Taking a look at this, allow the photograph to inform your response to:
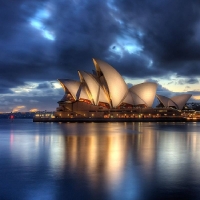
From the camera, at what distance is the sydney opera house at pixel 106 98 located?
227ft

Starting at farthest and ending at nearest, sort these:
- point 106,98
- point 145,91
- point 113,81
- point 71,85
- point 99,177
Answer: point 145,91 < point 106,98 < point 71,85 < point 113,81 < point 99,177

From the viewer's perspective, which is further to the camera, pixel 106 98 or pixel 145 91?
pixel 145 91

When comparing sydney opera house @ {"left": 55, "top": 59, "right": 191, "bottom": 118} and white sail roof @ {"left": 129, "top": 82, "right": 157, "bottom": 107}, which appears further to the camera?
white sail roof @ {"left": 129, "top": 82, "right": 157, "bottom": 107}

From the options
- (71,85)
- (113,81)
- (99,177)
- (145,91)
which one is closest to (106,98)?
(113,81)

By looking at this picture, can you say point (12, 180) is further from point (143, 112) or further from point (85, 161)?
point (143, 112)

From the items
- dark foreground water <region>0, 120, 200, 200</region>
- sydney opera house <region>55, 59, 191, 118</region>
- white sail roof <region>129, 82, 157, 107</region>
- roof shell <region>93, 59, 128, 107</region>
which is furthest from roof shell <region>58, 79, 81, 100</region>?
dark foreground water <region>0, 120, 200, 200</region>

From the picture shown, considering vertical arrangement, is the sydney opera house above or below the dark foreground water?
above

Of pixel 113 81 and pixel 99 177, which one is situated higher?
pixel 113 81

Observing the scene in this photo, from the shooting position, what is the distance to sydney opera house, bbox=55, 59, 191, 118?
69.2 meters

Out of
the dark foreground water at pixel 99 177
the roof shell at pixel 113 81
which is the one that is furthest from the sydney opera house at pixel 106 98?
the dark foreground water at pixel 99 177

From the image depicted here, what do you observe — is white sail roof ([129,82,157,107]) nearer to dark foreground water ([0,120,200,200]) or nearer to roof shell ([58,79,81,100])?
roof shell ([58,79,81,100])

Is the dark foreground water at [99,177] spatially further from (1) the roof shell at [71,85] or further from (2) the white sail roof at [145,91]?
(2) the white sail roof at [145,91]

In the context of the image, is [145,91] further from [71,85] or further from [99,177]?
[99,177]

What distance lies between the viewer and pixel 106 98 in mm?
73625
